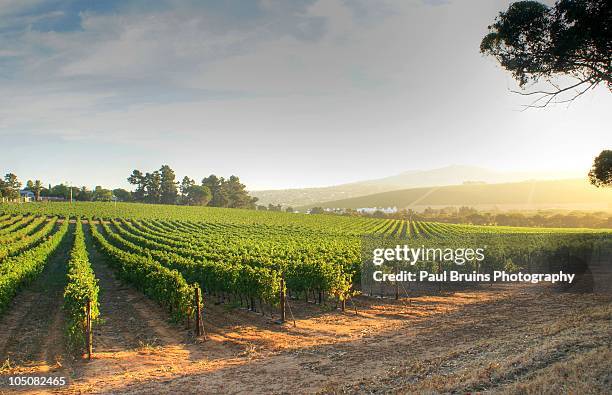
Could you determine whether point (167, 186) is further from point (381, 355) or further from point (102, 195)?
point (381, 355)

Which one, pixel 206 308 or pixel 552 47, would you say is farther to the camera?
pixel 206 308

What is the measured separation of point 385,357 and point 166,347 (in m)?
8.42

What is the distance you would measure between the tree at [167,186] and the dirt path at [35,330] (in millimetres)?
134028

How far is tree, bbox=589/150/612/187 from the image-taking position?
1998 centimetres

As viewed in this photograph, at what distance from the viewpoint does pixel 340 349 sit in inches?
602

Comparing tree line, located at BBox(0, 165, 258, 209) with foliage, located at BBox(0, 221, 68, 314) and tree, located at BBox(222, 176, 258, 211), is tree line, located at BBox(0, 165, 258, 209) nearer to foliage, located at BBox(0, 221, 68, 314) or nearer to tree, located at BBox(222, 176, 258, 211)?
tree, located at BBox(222, 176, 258, 211)

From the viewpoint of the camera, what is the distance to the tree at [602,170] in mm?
19984

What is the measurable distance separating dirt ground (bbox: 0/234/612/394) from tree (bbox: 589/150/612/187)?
607cm

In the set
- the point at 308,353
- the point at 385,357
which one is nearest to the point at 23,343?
the point at 308,353

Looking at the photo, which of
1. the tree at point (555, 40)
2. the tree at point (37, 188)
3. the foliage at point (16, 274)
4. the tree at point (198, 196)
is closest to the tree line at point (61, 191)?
the tree at point (37, 188)

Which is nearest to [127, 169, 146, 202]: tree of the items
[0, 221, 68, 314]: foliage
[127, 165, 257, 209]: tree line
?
[127, 165, 257, 209]: tree line

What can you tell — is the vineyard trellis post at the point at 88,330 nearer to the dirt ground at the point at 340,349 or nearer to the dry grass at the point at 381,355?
the dirt ground at the point at 340,349

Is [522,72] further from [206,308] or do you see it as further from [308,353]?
[206,308]

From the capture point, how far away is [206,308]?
22.7 metres
